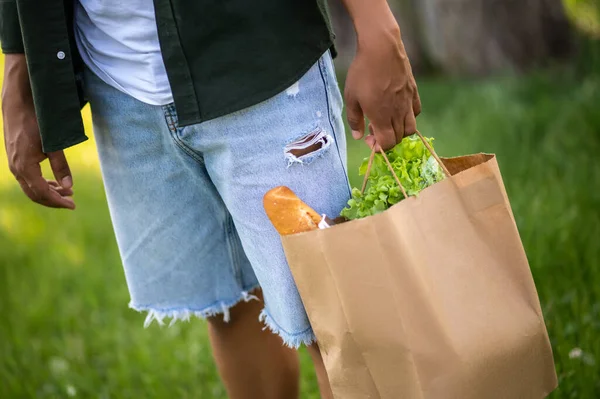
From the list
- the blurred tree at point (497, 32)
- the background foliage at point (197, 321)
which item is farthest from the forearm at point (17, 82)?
the blurred tree at point (497, 32)

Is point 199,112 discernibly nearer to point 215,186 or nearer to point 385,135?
point 215,186

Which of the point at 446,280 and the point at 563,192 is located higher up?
the point at 446,280

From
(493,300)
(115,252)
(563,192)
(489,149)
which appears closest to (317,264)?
(493,300)

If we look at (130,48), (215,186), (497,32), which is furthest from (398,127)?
(497,32)

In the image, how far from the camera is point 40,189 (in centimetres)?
161

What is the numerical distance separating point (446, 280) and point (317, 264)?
0.23m

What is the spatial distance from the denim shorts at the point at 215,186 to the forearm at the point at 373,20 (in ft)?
0.51

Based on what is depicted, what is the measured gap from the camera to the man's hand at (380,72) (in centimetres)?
120

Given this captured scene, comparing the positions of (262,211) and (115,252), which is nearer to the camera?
(262,211)

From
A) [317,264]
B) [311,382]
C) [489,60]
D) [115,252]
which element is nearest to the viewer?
[317,264]

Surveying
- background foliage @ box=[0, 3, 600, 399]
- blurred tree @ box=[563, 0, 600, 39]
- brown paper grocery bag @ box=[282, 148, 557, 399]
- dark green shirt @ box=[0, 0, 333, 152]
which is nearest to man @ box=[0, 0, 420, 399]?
dark green shirt @ box=[0, 0, 333, 152]

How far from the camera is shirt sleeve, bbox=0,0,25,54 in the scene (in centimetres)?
154

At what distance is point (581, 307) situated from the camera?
242 centimetres

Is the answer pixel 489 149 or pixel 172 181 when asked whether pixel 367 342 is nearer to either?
pixel 172 181
